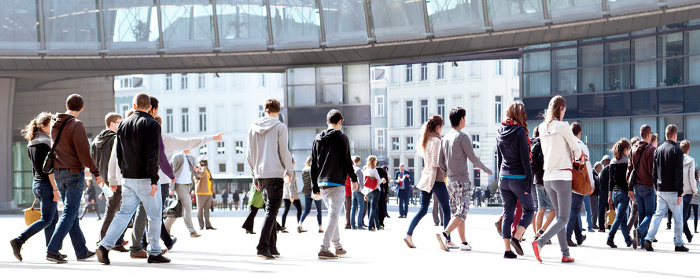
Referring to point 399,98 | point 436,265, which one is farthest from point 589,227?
point 399,98

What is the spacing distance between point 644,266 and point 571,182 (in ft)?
3.69

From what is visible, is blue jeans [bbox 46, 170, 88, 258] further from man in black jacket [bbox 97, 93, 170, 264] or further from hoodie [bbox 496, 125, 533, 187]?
hoodie [bbox 496, 125, 533, 187]

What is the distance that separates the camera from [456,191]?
428 inches

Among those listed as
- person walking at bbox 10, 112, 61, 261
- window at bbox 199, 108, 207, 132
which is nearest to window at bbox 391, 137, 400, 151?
window at bbox 199, 108, 207, 132

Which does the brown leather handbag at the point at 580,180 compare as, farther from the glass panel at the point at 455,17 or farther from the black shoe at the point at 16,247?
the glass panel at the point at 455,17

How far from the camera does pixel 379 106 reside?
71375mm

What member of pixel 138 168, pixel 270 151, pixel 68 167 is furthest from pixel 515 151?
pixel 68 167

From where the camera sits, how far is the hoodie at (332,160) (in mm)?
9594

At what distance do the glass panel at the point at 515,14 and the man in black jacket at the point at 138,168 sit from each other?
1290 centimetres

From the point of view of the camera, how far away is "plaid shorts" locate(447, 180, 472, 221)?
10.8 meters

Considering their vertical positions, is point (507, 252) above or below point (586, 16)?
below

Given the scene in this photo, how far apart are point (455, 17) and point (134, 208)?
1356 centimetres

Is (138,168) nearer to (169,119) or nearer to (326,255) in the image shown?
(326,255)

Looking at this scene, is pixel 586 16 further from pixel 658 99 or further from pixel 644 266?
pixel 644 266
